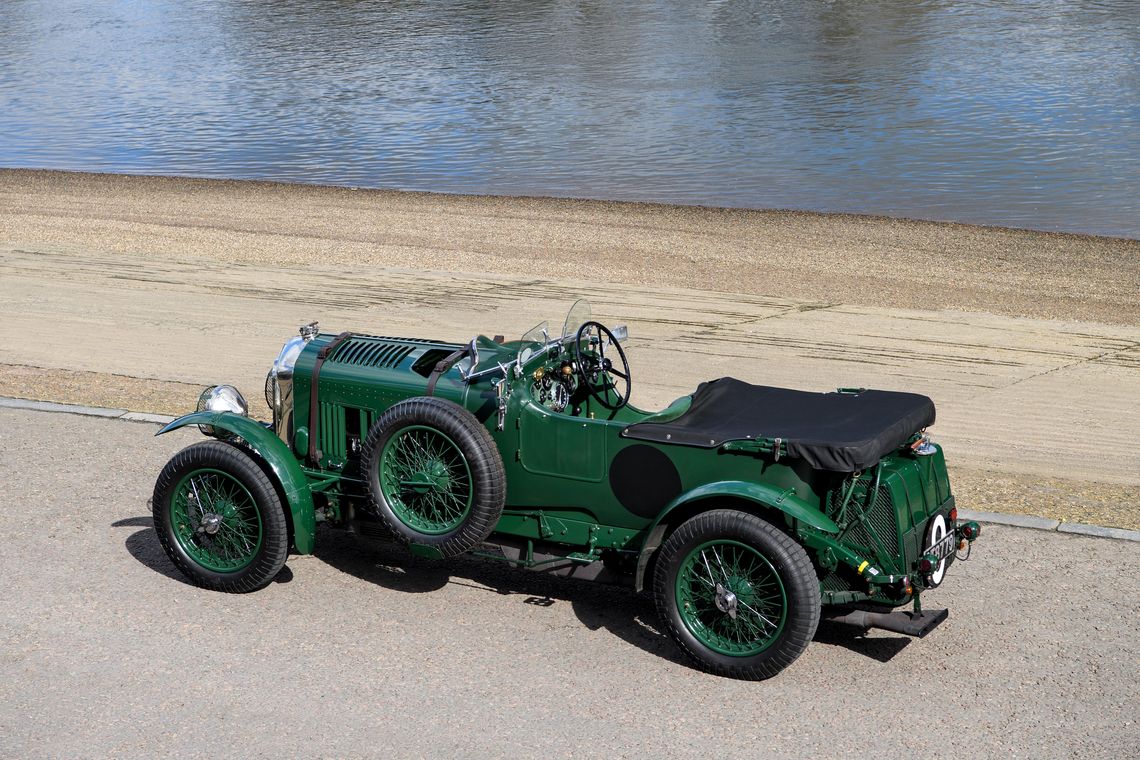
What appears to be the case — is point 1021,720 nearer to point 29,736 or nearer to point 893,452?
point 893,452

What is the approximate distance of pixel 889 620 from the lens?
6.12 meters

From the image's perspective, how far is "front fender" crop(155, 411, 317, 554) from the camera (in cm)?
673

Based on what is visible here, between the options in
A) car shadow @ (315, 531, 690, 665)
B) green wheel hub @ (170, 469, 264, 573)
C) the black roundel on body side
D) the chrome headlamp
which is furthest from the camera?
the chrome headlamp

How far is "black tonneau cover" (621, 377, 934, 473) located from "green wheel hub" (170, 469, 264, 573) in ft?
7.10

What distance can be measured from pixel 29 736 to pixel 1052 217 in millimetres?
20116

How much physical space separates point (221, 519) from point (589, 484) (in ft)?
6.62

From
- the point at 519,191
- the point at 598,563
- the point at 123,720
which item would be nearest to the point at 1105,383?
the point at 598,563

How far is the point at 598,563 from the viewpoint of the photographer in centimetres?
643

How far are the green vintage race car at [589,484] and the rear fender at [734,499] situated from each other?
13 mm

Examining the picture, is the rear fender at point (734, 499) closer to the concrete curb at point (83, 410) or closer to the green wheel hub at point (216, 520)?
the green wheel hub at point (216, 520)

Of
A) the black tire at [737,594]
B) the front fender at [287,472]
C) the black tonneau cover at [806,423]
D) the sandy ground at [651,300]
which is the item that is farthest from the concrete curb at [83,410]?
the black tire at [737,594]

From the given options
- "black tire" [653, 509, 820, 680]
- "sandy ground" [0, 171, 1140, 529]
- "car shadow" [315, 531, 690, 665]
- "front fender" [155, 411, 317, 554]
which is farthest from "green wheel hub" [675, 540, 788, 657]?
"sandy ground" [0, 171, 1140, 529]

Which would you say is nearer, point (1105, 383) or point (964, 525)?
point (964, 525)

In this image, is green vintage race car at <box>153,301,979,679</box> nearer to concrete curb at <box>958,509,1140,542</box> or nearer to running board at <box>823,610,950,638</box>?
running board at <box>823,610,950,638</box>
